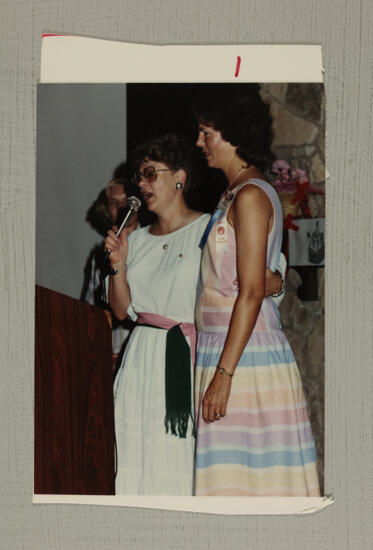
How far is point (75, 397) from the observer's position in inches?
64.4

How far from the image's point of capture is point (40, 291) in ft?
5.47

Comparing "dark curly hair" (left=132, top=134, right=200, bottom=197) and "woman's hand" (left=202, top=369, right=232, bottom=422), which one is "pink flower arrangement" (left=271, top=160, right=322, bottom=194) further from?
"woman's hand" (left=202, top=369, right=232, bottom=422)

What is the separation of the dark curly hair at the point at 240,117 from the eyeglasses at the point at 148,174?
0.58 feet

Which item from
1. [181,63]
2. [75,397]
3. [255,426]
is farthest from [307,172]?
[75,397]

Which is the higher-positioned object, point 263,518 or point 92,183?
point 92,183

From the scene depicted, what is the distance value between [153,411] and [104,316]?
11.5 inches

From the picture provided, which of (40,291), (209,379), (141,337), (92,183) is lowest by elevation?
(209,379)

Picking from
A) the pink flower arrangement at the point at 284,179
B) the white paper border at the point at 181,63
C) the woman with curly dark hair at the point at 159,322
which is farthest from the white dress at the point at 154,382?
the white paper border at the point at 181,63

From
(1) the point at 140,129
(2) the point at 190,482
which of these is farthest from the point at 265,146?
(2) the point at 190,482

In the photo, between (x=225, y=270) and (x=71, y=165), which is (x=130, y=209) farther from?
(x=225, y=270)

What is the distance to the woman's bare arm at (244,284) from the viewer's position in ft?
5.24

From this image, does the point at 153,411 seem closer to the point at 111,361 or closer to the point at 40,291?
the point at 111,361

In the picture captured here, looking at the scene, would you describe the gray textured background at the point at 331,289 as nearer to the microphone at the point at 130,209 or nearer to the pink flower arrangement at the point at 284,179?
the pink flower arrangement at the point at 284,179

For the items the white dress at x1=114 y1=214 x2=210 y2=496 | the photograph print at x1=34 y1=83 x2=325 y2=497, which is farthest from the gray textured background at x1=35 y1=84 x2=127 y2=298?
the white dress at x1=114 y1=214 x2=210 y2=496
